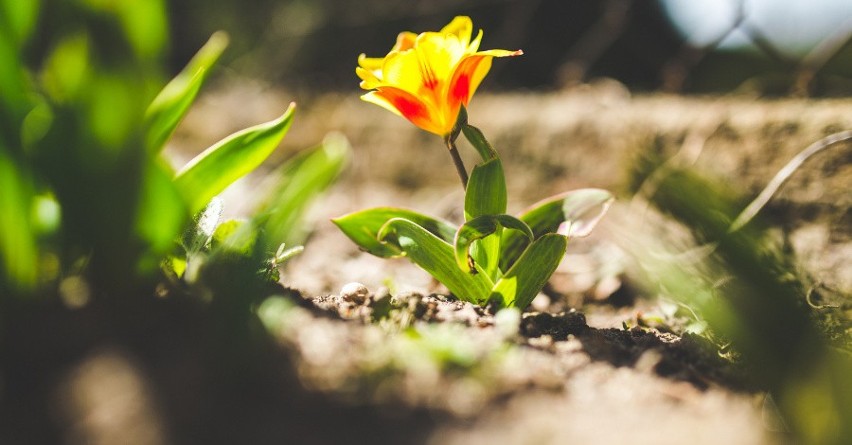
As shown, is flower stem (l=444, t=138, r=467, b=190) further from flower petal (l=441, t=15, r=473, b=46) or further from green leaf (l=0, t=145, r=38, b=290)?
green leaf (l=0, t=145, r=38, b=290)

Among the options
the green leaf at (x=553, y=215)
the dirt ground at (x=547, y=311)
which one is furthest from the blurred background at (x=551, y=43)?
the green leaf at (x=553, y=215)

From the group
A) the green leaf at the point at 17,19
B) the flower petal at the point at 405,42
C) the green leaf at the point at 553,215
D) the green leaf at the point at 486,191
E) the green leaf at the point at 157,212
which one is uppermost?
the green leaf at the point at 17,19

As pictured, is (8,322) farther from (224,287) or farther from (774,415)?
(774,415)

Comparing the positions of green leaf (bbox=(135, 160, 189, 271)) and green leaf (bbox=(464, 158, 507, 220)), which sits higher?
green leaf (bbox=(135, 160, 189, 271))

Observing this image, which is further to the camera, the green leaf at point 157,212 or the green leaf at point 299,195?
the green leaf at point 299,195

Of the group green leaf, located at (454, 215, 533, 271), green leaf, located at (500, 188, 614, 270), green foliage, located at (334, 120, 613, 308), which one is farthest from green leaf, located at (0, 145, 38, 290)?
green leaf, located at (500, 188, 614, 270)

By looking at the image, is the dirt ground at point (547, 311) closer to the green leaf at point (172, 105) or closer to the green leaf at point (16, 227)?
the green leaf at point (16, 227)
